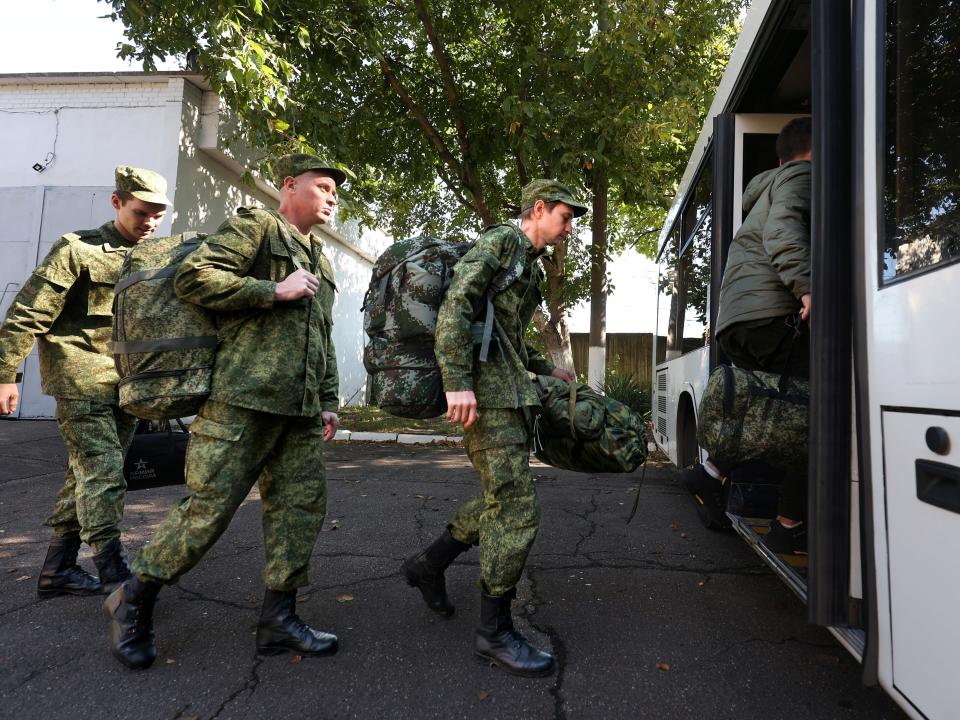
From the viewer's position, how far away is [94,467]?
281 centimetres

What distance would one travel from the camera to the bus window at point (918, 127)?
5.42 feet

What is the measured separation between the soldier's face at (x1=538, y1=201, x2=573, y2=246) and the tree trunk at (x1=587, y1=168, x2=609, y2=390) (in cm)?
791

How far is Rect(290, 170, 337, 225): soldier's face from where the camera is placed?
256 centimetres

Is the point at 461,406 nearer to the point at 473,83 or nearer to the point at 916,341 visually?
the point at 916,341

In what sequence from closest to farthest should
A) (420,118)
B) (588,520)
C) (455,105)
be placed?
(588,520)
(420,118)
(455,105)

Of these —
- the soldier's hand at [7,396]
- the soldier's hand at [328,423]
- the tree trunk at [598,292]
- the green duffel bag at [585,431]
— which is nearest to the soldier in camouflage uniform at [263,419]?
the soldier's hand at [328,423]

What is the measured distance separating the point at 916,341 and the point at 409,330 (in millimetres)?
1514

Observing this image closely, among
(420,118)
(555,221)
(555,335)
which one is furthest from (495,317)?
(555,335)

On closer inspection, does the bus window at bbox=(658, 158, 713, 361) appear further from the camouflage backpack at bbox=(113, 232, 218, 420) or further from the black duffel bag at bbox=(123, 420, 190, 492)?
the black duffel bag at bbox=(123, 420, 190, 492)

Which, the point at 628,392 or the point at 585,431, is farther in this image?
the point at 628,392

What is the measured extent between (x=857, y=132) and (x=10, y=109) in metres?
11.6

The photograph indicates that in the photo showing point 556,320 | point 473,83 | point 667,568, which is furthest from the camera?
point 556,320

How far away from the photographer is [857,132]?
185 centimetres

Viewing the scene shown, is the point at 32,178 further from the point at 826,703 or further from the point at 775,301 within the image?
the point at 826,703
